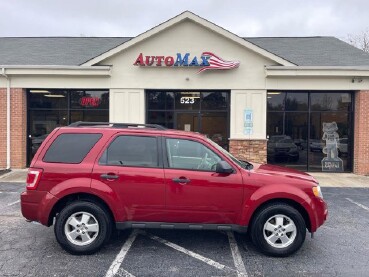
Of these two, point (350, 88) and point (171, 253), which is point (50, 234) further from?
point (350, 88)

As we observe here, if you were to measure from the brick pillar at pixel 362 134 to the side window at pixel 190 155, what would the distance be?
943 centimetres

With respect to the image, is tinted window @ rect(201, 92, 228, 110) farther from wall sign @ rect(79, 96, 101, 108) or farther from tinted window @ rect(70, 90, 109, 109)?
wall sign @ rect(79, 96, 101, 108)

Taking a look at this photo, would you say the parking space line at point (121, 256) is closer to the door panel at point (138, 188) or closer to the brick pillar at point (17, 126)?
the door panel at point (138, 188)

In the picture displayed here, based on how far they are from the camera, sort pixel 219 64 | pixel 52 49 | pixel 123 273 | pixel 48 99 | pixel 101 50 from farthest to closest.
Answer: pixel 52 49, pixel 101 50, pixel 48 99, pixel 219 64, pixel 123 273

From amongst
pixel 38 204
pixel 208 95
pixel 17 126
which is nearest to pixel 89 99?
pixel 17 126

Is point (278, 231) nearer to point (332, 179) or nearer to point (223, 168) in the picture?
point (223, 168)

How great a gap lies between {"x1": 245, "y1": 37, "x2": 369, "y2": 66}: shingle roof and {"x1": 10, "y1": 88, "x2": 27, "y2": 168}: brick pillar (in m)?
10.1

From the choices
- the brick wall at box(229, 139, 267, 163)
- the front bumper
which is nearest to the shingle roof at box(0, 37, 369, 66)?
the brick wall at box(229, 139, 267, 163)

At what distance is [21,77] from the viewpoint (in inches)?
478

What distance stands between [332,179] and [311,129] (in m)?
2.23

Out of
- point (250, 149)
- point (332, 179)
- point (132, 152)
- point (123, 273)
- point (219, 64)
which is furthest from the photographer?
point (250, 149)

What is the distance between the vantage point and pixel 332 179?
11.2 metres

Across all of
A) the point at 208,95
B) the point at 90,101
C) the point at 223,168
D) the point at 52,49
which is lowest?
the point at 223,168

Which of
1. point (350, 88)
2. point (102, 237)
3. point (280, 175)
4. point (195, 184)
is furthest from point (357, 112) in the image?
point (102, 237)
